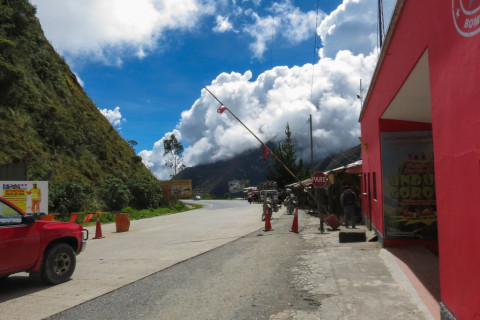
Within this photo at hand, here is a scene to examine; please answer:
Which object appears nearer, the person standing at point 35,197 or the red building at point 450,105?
the red building at point 450,105

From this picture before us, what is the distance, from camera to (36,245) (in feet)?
22.2

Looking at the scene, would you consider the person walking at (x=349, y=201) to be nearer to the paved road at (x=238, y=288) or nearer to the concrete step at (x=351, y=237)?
the concrete step at (x=351, y=237)

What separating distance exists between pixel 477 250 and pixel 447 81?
5.80 feet

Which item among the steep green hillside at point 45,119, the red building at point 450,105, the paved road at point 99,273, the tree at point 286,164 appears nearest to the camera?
the red building at point 450,105

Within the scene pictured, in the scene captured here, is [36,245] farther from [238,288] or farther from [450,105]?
[450,105]

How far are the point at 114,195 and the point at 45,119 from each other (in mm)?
8396

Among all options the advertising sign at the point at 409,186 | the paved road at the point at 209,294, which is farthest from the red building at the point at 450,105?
the advertising sign at the point at 409,186

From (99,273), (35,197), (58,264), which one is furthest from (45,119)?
(58,264)

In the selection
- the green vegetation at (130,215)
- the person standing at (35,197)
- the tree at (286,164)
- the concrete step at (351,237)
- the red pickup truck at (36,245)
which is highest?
the tree at (286,164)

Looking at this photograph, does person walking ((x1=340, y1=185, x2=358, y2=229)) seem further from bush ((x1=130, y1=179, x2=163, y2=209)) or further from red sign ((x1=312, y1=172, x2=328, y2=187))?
bush ((x1=130, y1=179, x2=163, y2=209))

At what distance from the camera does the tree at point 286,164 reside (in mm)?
57125

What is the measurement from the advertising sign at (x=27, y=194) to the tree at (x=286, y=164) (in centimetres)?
Result: 4053

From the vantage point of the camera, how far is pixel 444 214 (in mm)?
4379

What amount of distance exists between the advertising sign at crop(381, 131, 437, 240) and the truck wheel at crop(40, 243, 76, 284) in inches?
288
